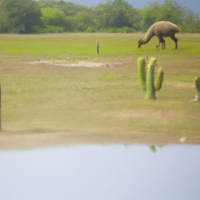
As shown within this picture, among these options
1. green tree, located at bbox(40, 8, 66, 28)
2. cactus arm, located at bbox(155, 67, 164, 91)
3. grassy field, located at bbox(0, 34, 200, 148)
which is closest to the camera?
grassy field, located at bbox(0, 34, 200, 148)

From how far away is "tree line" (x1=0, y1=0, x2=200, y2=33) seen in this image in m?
6.31

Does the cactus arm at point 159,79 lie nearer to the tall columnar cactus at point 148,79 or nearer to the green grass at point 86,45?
the tall columnar cactus at point 148,79

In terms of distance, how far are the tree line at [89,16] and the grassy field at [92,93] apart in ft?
0.50

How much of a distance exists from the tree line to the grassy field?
0.50 ft

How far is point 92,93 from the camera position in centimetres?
520

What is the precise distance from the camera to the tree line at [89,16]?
6.31 m

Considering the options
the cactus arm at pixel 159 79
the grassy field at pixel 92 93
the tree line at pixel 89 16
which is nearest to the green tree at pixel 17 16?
the tree line at pixel 89 16

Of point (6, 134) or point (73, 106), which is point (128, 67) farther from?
point (6, 134)

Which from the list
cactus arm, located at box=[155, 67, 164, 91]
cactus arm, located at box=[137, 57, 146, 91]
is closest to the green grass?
cactus arm, located at box=[137, 57, 146, 91]

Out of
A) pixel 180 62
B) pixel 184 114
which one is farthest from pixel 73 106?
pixel 180 62

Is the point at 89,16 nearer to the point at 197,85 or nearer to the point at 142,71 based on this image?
the point at 142,71

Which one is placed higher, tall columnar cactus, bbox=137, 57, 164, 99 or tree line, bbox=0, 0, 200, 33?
tree line, bbox=0, 0, 200, 33

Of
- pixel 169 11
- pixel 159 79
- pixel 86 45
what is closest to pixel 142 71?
pixel 159 79

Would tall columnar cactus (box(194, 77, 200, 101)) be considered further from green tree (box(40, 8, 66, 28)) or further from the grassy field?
green tree (box(40, 8, 66, 28))
